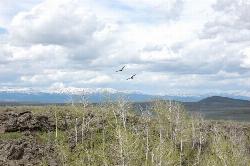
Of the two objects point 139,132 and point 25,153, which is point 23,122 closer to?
point 25,153

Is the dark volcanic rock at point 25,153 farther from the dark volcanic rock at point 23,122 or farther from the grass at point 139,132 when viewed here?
the dark volcanic rock at point 23,122

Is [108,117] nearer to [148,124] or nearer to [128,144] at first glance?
[148,124]

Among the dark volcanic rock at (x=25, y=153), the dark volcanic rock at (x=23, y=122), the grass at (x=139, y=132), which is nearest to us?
the dark volcanic rock at (x=25, y=153)

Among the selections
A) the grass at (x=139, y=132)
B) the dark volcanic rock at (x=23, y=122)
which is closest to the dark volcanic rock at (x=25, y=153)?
the grass at (x=139, y=132)

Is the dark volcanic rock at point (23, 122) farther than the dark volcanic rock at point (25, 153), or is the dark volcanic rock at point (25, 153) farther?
the dark volcanic rock at point (23, 122)

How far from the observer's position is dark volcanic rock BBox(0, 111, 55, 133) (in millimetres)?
132462

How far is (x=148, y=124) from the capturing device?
136 metres

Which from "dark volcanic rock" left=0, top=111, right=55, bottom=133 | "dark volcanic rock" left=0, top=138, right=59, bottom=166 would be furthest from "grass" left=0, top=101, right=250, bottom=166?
"dark volcanic rock" left=0, top=138, right=59, bottom=166

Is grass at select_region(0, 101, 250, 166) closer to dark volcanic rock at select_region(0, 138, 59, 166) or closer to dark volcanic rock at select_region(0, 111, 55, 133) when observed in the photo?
dark volcanic rock at select_region(0, 111, 55, 133)

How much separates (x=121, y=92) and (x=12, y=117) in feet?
153

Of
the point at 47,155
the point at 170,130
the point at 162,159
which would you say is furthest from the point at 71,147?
the point at 162,159

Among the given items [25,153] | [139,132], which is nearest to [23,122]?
[25,153]

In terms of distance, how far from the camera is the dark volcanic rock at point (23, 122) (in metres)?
132

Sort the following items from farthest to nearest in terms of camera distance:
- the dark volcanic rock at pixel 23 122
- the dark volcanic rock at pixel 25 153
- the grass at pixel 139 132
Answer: the dark volcanic rock at pixel 23 122
the grass at pixel 139 132
the dark volcanic rock at pixel 25 153
